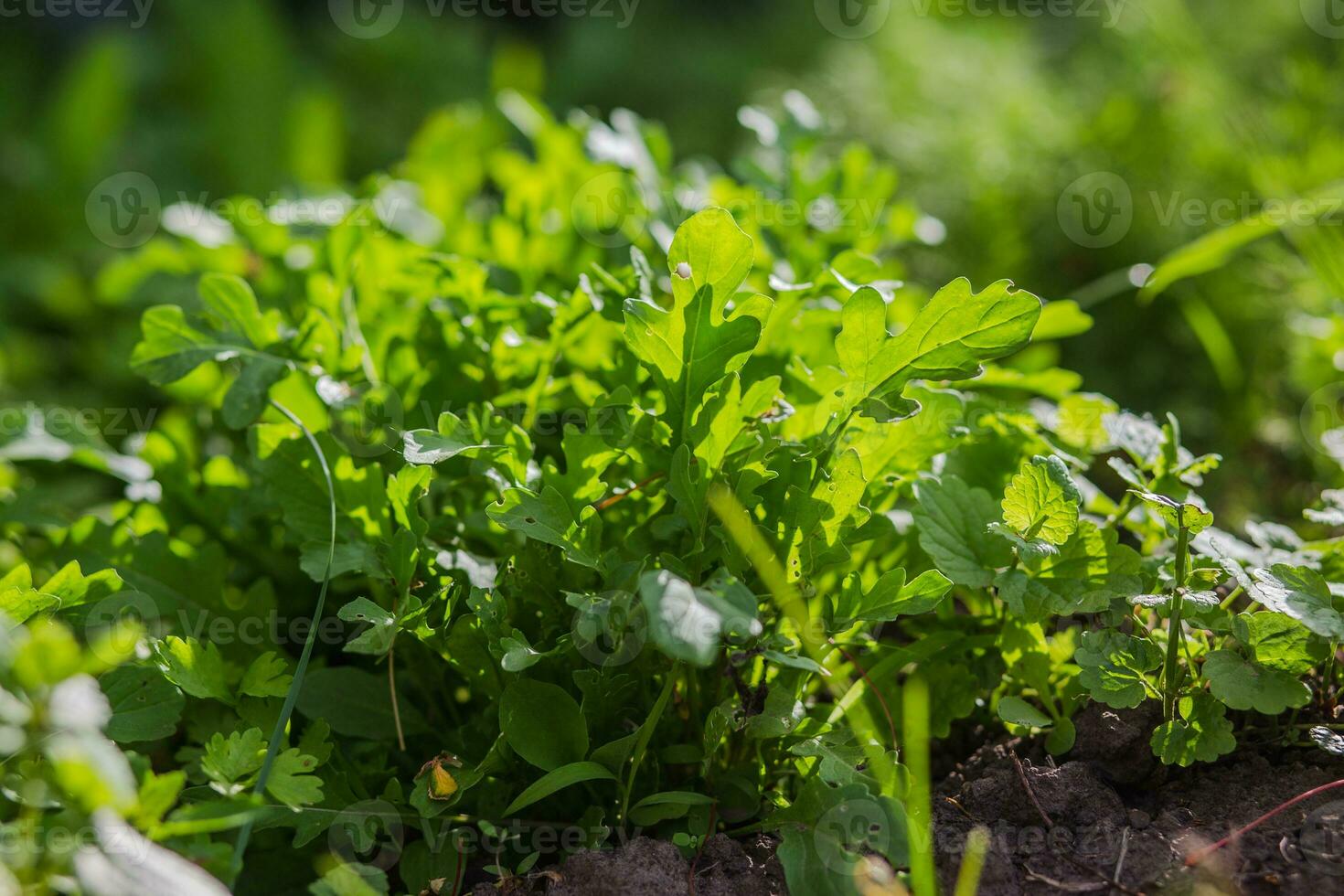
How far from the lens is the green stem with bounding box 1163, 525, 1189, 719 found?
1.08 metres

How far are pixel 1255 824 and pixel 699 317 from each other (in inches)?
30.7

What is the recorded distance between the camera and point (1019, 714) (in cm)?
112

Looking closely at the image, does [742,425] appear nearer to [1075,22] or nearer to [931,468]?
[931,468]

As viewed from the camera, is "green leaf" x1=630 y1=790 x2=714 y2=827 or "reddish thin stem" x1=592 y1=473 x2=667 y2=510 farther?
"reddish thin stem" x1=592 y1=473 x2=667 y2=510

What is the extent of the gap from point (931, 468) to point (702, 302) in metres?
0.44

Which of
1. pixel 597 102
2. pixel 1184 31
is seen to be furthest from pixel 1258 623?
pixel 597 102

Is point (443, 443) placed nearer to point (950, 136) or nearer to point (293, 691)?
point (293, 691)
